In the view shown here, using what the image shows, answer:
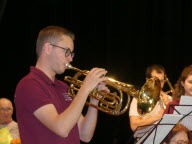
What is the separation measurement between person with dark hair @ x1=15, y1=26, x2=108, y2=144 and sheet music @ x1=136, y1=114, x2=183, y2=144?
51 centimetres

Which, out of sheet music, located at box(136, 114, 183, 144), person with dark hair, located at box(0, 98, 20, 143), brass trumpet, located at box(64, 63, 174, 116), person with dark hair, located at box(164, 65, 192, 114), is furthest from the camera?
person with dark hair, located at box(0, 98, 20, 143)

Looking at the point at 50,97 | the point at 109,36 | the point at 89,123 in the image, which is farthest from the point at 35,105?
the point at 109,36

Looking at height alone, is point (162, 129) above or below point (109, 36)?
below

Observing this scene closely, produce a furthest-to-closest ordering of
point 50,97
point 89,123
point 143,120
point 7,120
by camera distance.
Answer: point 7,120 → point 143,120 → point 89,123 → point 50,97

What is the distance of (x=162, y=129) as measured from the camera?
8.32 feet

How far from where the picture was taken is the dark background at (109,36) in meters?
6.21

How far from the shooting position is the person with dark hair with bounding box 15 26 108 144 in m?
2.39

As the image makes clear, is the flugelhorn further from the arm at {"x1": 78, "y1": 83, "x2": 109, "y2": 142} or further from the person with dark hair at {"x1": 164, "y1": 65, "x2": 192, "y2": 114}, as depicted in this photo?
the person with dark hair at {"x1": 164, "y1": 65, "x2": 192, "y2": 114}

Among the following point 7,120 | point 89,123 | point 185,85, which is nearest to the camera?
point 89,123

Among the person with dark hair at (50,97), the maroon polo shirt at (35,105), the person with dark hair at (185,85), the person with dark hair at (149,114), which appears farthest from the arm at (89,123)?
the person with dark hair at (149,114)

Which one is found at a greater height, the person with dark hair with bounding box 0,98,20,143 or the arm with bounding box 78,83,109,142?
the arm with bounding box 78,83,109,142

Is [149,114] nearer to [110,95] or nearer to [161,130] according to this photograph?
[110,95]

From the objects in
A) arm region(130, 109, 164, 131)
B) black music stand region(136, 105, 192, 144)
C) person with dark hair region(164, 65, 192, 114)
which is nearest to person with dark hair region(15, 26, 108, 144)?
black music stand region(136, 105, 192, 144)

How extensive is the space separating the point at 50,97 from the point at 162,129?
84 centimetres
